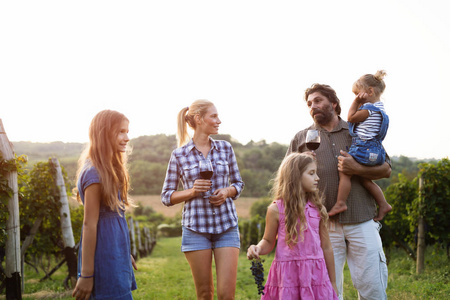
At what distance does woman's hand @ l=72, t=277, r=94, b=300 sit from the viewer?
2.39m

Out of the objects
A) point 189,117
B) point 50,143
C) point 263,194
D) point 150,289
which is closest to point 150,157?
point 263,194

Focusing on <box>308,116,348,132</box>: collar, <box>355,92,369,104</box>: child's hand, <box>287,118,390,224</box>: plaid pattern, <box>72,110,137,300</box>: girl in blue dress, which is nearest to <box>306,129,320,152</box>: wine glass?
<box>287,118,390,224</box>: plaid pattern

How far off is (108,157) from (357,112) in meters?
2.11

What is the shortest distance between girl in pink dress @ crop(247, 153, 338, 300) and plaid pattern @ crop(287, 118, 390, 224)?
0.43m

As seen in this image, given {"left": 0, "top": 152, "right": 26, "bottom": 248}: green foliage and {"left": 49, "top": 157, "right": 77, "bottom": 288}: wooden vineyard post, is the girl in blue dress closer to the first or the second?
{"left": 0, "top": 152, "right": 26, "bottom": 248}: green foliage

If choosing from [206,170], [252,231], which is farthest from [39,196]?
[252,231]

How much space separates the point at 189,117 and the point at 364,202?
5.49 ft

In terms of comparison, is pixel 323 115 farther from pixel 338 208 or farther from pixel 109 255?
Result: pixel 109 255

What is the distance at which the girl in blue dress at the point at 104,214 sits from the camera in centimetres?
243

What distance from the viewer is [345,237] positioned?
3.34m

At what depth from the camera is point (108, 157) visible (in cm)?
259

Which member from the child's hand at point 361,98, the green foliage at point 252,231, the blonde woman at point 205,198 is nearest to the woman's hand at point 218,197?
the blonde woman at point 205,198

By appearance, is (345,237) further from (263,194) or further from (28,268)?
(263,194)

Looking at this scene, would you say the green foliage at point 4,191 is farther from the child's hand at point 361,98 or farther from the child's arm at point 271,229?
the child's hand at point 361,98
